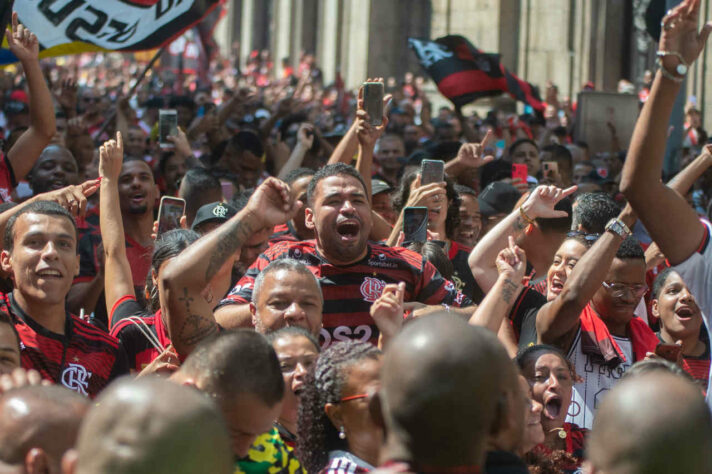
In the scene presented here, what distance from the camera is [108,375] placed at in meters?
4.78

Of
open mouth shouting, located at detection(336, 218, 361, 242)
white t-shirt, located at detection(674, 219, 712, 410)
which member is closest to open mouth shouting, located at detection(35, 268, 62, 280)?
open mouth shouting, located at detection(336, 218, 361, 242)

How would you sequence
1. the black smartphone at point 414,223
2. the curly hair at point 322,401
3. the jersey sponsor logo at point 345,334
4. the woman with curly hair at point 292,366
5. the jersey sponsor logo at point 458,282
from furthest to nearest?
the jersey sponsor logo at point 458,282, the black smartphone at point 414,223, the jersey sponsor logo at point 345,334, the woman with curly hair at point 292,366, the curly hair at point 322,401

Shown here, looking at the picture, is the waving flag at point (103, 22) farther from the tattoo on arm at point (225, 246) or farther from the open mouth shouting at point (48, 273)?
the tattoo on arm at point (225, 246)

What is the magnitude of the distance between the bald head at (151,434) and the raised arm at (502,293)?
2.32m

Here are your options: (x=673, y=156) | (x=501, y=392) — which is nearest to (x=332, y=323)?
(x=501, y=392)

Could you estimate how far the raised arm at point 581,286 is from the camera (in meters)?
Result: 5.16

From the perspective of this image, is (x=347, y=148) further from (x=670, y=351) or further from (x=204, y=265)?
(x=204, y=265)

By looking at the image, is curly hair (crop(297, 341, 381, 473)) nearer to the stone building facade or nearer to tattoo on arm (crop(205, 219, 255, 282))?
tattoo on arm (crop(205, 219, 255, 282))

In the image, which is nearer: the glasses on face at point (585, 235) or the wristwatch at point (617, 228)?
the wristwatch at point (617, 228)

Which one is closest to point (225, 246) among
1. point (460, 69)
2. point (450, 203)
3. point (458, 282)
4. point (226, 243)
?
point (226, 243)

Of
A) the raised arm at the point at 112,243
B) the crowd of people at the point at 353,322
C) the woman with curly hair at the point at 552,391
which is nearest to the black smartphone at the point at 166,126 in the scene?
the crowd of people at the point at 353,322

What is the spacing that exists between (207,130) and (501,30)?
11849 millimetres

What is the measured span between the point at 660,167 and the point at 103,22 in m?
6.54

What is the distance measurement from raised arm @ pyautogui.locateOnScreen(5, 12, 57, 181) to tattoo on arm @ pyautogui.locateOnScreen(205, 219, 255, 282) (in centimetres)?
300
